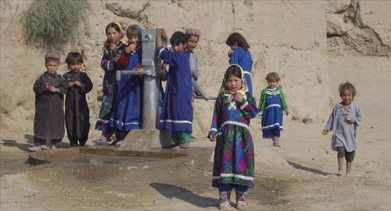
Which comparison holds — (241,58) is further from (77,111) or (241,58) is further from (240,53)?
(77,111)

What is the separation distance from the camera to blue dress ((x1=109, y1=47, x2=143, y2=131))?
6.58 m

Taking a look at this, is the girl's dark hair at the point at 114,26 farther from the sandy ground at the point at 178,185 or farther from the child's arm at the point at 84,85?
the sandy ground at the point at 178,185

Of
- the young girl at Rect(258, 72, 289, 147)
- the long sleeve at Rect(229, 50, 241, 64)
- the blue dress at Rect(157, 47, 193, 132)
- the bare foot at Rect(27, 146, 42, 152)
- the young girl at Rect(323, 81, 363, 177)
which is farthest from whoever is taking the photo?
the young girl at Rect(258, 72, 289, 147)

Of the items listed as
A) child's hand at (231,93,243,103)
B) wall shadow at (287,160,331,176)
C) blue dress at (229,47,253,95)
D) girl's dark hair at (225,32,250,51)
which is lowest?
wall shadow at (287,160,331,176)

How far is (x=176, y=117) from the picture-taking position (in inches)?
244

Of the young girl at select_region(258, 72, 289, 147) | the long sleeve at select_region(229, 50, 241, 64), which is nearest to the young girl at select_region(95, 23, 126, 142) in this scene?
the long sleeve at select_region(229, 50, 241, 64)

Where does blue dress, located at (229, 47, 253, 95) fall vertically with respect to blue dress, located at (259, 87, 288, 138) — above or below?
above

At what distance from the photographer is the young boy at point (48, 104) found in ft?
23.0

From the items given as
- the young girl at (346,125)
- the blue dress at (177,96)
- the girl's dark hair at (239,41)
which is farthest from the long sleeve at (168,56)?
the girl's dark hair at (239,41)

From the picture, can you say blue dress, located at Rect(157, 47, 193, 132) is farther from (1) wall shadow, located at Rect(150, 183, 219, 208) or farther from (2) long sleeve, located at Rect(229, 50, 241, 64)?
(2) long sleeve, located at Rect(229, 50, 241, 64)

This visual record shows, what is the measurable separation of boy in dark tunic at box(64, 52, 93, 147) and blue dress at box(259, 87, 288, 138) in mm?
2804

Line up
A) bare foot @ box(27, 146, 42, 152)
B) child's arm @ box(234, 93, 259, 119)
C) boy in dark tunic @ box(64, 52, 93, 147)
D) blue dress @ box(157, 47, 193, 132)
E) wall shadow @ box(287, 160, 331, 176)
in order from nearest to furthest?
1. child's arm @ box(234, 93, 259, 119)
2. blue dress @ box(157, 47, 193, 132)
3. wall shadow @ box(287, 160, 331, 176)
4. bare foot @ box(27, 146, 42, 152)
5. boy in dark tunic @ box(64, 52, 93, 147)

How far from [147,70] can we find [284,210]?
2.44 metres

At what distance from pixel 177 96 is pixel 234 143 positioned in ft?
5.53
